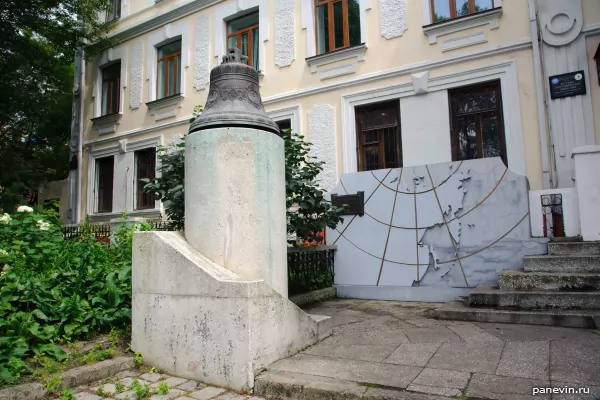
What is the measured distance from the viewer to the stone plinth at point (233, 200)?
367 cm

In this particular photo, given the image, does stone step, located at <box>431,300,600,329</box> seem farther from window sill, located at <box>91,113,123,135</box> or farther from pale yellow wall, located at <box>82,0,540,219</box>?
window sill, located at <box>91,113,123,135</box>

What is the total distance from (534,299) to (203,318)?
3.54 m

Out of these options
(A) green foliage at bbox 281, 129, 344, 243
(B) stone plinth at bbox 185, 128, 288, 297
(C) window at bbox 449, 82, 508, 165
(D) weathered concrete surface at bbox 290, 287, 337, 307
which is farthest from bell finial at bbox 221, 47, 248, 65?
(C) window at bbox 449, 82, 508, 165

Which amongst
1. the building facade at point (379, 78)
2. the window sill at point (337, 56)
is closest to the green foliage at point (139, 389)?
the building facade at point (379, 78)

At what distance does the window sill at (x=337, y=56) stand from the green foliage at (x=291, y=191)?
410 centimetres

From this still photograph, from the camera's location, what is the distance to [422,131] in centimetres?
843

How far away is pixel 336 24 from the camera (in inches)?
384

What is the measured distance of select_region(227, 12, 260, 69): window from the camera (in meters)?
10.9

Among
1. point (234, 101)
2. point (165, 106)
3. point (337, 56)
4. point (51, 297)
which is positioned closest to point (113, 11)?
point (165, 106)

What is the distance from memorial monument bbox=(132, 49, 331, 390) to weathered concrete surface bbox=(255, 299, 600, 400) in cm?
27

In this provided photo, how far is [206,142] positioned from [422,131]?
18.7 ft

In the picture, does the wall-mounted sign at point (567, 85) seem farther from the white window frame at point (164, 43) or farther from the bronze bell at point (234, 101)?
the white window frame at point (164, 43)

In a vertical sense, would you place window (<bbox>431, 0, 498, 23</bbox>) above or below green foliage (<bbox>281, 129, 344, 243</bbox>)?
above

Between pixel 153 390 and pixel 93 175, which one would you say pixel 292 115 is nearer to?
pixel 93 175
